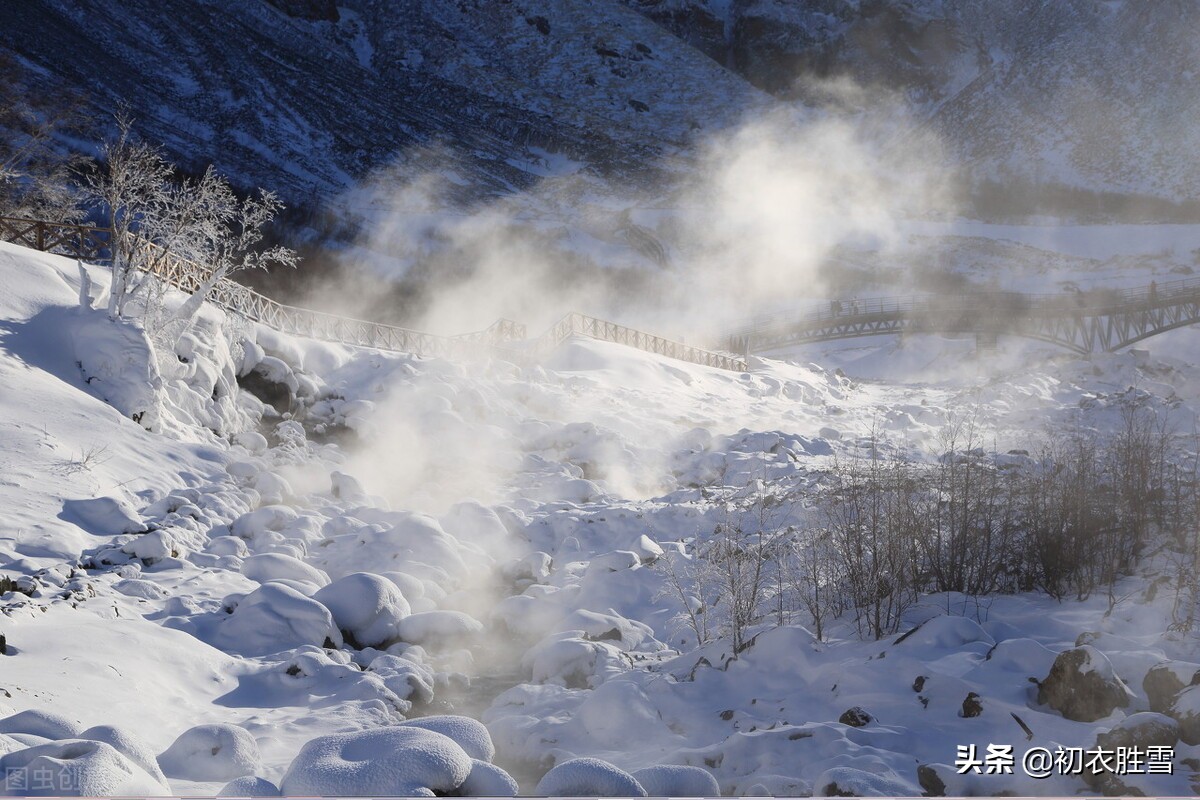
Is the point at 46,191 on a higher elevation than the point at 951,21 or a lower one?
lower

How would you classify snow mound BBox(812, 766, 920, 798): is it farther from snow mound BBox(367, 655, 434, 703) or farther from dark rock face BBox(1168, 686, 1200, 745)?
snow mound BBox(367, 655, 434, 703)

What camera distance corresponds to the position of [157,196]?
16219mm

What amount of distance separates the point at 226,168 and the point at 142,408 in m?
46.2

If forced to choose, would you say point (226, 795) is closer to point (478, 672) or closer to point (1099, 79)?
point (478, 672)

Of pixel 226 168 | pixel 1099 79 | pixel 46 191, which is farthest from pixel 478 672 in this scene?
pixel 1099 79

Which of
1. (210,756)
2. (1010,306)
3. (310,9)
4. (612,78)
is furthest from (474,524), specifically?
(310,9)

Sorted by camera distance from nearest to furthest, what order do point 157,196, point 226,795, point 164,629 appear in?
point 226,795, point 164,629, point 157,196

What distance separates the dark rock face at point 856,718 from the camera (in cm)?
693

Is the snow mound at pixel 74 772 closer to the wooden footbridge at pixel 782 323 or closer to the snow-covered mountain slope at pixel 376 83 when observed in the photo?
the wooden footbridge at pixel 782 323

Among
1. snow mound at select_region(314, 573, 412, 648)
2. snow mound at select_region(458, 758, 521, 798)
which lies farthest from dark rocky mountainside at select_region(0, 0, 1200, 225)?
snow mound at select_region(458, 758, 521, 798)

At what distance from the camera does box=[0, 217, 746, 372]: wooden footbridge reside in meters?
18.6

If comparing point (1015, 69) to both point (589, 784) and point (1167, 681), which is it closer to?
point (1167, 681)

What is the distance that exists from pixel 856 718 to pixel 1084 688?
1.59m

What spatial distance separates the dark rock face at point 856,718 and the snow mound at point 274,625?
4.97 meters
